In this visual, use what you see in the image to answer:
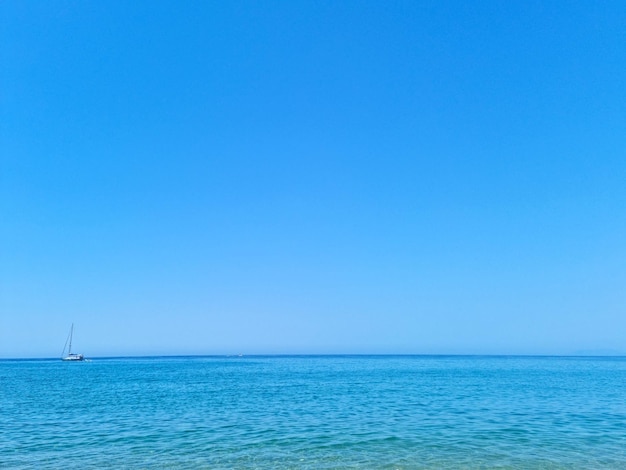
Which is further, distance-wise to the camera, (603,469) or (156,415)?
(156,415)

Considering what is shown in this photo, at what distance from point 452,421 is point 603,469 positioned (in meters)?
9.65

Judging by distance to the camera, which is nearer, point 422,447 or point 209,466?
point 209,466

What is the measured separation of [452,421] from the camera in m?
24.2

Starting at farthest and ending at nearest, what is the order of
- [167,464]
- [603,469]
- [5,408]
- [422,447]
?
[5,408] → [422,447] → [167,464] → [603,469]

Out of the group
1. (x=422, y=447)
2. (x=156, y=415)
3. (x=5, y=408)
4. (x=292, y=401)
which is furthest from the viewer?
(x=292, y=401)

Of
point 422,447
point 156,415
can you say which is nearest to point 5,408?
point 156,415

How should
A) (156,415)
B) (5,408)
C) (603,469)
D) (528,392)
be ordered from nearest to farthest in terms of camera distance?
(603,469), (156,415), (5,408), (528,392)

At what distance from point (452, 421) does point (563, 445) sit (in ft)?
21.5

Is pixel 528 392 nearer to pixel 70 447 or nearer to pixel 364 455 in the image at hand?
pixel 364 455

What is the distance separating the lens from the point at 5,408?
106ft

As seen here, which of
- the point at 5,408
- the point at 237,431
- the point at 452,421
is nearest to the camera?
the point at 237,431

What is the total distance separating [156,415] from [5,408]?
1351cm

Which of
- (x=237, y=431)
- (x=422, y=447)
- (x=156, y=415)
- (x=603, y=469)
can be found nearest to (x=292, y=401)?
(x=156, y=415)

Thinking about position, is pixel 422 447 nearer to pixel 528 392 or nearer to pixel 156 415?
pixel 156 415
